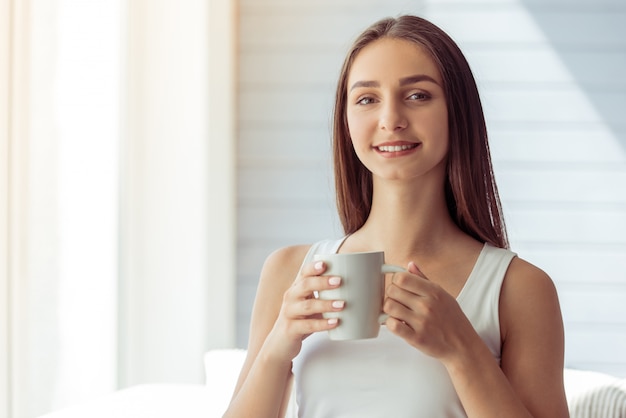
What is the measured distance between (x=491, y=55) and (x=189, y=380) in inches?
59.5

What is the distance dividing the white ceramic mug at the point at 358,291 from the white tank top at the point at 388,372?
0.54ft

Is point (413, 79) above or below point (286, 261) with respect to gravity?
above

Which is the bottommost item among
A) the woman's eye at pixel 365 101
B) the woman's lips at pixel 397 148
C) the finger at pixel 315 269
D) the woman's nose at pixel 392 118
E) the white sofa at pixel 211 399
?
the white sofa at pixel 211 399

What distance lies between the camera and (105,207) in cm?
242

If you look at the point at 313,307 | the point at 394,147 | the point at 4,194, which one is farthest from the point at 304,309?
the point at 4,194

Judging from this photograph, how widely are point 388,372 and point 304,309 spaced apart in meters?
0.21

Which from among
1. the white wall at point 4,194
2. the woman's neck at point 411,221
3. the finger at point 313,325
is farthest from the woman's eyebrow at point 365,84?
the white wall at point 4,194

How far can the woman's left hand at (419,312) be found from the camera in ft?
3.51

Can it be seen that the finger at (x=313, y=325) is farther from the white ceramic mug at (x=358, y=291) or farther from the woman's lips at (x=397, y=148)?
the woman's lips at (x=397, y=148)

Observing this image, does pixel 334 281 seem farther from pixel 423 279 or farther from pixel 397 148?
pixel 397 148

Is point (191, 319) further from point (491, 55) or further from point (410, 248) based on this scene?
point (410, 248)

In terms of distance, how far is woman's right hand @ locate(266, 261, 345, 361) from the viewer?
107 centimetres

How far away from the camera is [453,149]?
4.28 feet

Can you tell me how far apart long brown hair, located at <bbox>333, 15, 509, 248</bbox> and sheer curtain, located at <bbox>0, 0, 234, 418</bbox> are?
65 cm
